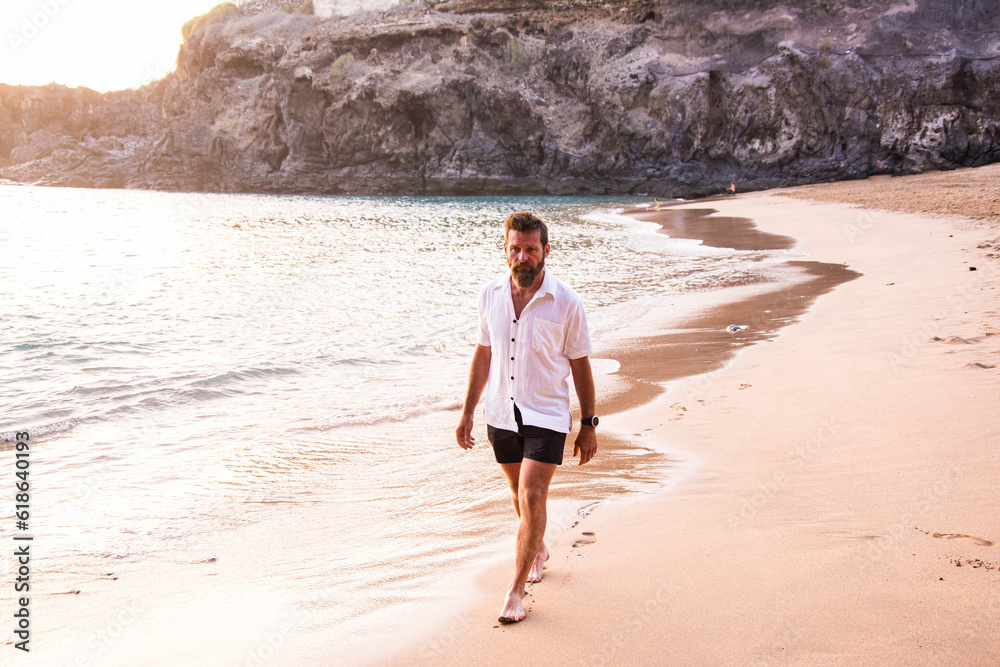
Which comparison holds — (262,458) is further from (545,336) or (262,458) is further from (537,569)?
(545,336)

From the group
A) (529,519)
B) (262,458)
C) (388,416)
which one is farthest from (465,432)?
(388,416)

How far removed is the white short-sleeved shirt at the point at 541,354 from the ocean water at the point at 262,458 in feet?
2.87

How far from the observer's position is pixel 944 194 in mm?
24266

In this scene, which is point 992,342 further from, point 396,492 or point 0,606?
point 0,606

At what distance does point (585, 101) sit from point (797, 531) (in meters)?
57.9

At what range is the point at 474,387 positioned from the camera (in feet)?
10.8

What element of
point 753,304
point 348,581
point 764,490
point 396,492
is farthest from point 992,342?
point 348,581

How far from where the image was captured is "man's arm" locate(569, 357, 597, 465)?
3029 mm

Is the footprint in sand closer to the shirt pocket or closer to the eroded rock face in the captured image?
the shirt pocket

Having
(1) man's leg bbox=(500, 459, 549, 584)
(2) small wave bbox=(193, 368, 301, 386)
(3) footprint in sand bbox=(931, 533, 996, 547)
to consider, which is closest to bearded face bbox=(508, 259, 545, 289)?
(1) man's leg bbox=(500, 459, 549, 584)

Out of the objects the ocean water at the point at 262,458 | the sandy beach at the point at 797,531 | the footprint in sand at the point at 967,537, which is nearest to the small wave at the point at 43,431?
the ocean water at the point at 262,458

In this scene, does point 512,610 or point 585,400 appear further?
point 585,400

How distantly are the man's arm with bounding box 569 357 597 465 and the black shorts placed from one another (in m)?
0.12

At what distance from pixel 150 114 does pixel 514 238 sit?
99.2m
